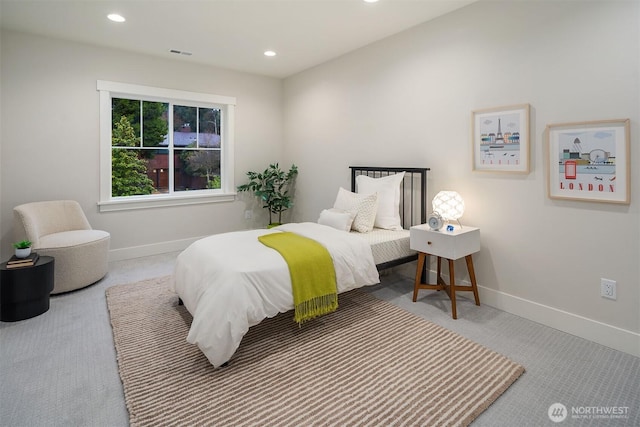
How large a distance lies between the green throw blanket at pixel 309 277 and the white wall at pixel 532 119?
1.41m

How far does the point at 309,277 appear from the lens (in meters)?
2.40

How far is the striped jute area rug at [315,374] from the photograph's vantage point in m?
1.69

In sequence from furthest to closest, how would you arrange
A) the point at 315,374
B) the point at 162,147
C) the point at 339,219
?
the point at 162,147, the point at 339,219, the point at 315,374

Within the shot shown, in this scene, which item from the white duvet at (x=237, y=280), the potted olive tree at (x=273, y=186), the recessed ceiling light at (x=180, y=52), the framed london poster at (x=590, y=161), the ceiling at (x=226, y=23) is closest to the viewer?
the white duvet at (x=237, y=280)

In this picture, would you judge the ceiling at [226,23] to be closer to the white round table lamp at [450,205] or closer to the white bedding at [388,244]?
the white round table lamp at [450,205]

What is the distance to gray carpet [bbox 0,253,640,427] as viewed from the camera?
5.53 ft

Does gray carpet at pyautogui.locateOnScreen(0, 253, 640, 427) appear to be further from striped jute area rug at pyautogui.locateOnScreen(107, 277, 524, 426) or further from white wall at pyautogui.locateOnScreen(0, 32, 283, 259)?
white wall at pyautogui.locateOnScreen(0, 32, 283, 259)

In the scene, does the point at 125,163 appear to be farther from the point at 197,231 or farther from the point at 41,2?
the point at 41,2

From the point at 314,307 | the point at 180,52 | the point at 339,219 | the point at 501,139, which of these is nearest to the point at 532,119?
the point at 501,139

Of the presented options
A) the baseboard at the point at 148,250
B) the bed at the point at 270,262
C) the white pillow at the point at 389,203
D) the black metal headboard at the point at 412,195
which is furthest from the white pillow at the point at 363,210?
the baseboard at the point at 148,250

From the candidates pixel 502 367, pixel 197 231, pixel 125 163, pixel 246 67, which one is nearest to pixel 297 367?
pixel 502 367

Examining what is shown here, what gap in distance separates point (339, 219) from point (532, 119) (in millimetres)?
1769

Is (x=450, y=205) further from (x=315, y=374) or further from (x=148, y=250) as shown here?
(x=148, y=250)

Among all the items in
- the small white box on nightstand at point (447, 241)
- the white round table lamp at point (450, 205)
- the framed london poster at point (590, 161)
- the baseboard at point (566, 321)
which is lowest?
the baseboard at point (566, 321)
